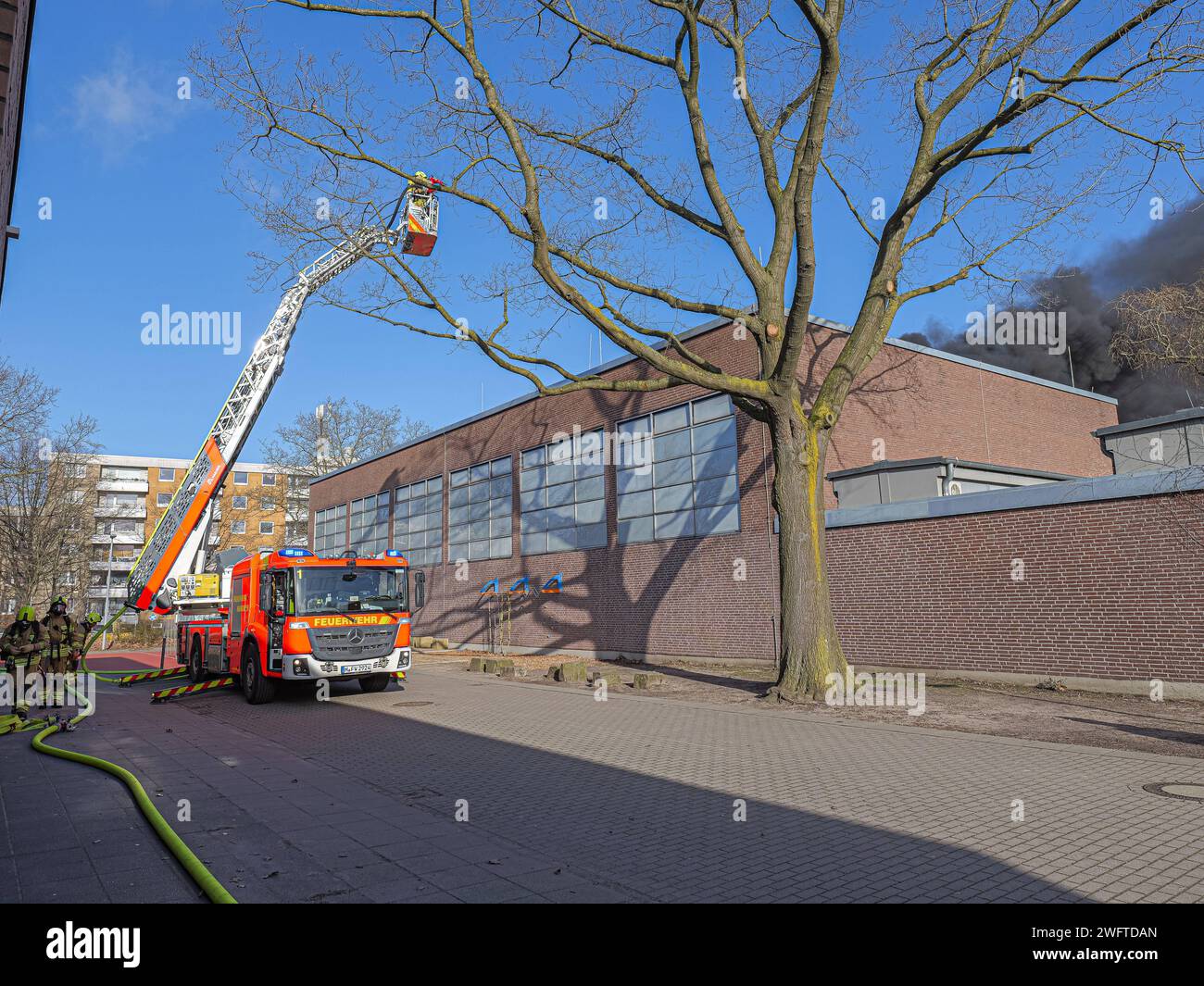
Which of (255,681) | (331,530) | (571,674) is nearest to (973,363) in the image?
(571,674)

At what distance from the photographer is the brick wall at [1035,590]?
1255 cm

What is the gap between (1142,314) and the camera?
1144 cm

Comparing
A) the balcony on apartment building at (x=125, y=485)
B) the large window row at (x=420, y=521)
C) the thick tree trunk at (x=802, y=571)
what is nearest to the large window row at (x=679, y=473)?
the thick tree trunk at (x=802, y=571)

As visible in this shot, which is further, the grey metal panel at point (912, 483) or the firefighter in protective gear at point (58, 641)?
the grey metal panel at point (912, 483)

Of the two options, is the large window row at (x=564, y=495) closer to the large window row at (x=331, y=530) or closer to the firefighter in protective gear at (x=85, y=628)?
the firefighter in protective gear at (x=85, y=628)

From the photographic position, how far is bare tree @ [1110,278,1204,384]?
36.3ft

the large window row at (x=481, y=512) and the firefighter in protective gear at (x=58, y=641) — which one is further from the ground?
the large window row at (x=481, y=512)

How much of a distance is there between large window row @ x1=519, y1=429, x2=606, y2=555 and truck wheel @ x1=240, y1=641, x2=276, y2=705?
1134 cm

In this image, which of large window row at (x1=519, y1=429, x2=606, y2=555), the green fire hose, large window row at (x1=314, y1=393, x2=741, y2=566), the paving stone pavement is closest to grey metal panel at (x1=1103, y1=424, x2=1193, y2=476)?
large window row at (x1=314, y1=393, x2=741, y2=566)

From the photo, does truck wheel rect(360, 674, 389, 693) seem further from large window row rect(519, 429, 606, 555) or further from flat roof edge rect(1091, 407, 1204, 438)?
flat roof edge rect(1091, 407, 1204, 438)

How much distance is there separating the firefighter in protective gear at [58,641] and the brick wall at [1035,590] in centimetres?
1418

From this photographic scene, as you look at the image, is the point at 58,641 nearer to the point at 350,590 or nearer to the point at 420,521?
the point at 350,590

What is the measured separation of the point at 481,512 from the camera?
3036cm
